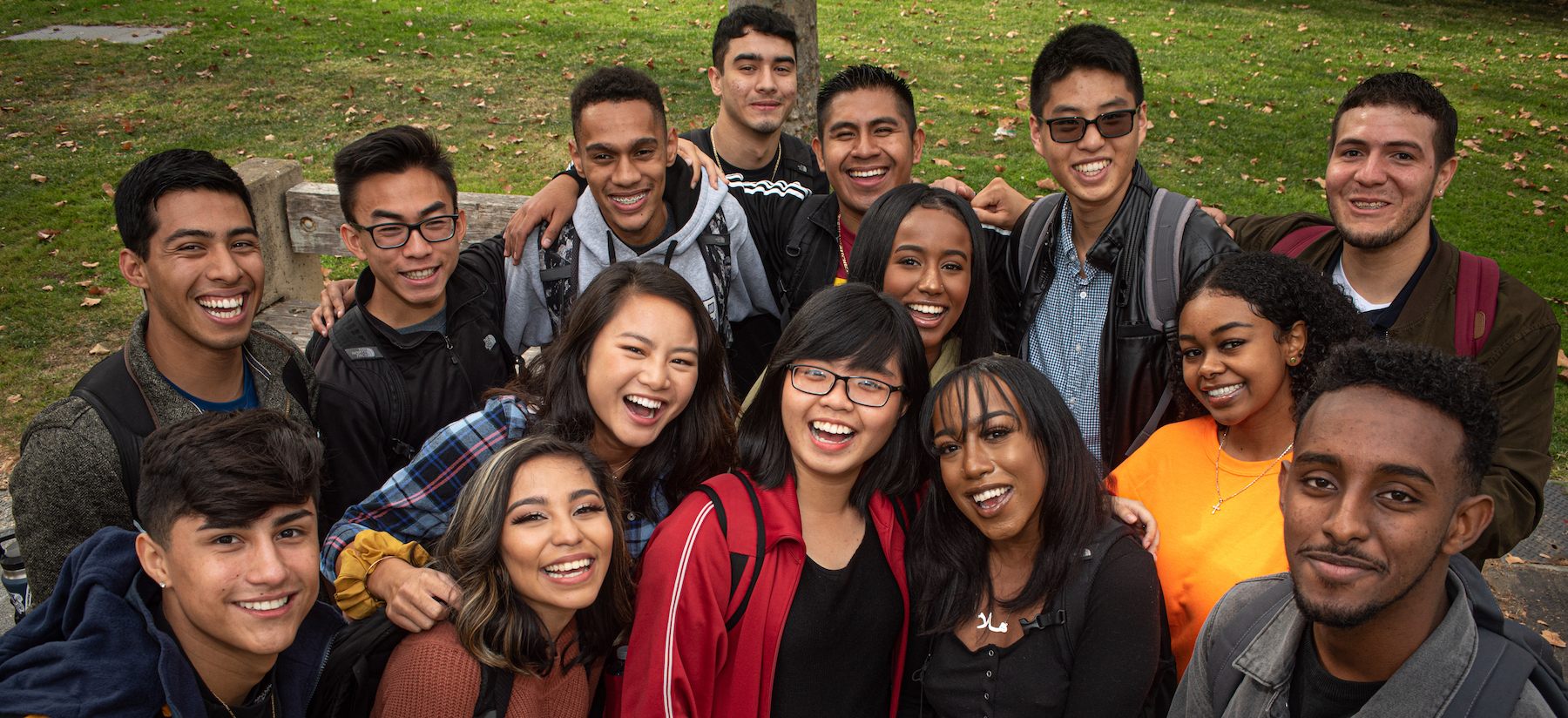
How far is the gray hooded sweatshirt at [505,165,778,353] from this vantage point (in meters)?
4.13

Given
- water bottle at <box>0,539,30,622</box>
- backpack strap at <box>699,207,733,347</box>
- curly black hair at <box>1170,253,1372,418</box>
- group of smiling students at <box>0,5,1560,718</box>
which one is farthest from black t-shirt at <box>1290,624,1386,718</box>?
water bottle at <box>0,539,30,622</box>

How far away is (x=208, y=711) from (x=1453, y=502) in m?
3.08

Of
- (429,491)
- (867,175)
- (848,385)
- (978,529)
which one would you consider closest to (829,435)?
(848,385)

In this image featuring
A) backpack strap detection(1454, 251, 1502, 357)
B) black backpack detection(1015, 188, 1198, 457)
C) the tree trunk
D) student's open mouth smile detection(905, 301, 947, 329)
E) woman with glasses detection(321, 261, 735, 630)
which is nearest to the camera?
woman with glasses detection(321, 261, 735, 630)

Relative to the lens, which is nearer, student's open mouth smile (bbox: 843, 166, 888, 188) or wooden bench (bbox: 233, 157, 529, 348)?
student's open mouth smile (bbox: 843, 166, 888, 188)

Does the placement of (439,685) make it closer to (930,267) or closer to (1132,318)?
(930,267)

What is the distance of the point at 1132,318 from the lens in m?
3.57

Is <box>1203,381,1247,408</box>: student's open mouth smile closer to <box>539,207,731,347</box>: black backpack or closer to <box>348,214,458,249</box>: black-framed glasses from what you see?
<box>539,207,731,347</box>: black backpack

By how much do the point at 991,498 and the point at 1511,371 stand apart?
2081 millimetres

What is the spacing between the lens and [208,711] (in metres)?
2.49

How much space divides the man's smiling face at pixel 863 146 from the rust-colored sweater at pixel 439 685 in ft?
8.66

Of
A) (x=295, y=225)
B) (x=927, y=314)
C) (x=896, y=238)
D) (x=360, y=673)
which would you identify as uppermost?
(x=896, y=238)

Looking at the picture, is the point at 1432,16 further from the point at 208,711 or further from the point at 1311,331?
the point at 208,711

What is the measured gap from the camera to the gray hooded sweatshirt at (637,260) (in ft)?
13.5
